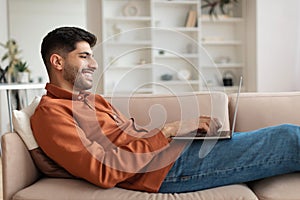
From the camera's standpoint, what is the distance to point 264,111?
2225 mm

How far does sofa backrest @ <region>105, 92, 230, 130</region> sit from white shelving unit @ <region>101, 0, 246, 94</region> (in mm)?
2884

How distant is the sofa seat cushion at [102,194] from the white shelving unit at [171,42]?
3558 mm

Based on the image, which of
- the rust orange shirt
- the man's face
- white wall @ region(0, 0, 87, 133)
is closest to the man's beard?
the man's face

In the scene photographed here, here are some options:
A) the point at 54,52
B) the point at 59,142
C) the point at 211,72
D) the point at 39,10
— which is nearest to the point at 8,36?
the point at 39,10

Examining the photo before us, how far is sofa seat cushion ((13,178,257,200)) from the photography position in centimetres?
154

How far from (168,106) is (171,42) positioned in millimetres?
3495

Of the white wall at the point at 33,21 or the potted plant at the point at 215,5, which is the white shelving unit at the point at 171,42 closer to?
the potted plant at the point at 215,5

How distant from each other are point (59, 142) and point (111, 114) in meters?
0.39

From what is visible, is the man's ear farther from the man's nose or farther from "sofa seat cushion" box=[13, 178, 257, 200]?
"sofa seat cushion" box=[13, 178, 257, 200]

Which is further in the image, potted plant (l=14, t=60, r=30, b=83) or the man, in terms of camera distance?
potted plant (l=14, t=60, r=30, b=83)

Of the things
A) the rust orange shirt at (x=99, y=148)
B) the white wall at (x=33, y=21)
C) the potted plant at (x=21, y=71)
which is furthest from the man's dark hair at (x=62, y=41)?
the white wall at (x=33, y=21)

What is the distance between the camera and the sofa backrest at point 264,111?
2209 millimetres

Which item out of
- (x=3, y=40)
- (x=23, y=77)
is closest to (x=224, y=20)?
(x=23, y=77)

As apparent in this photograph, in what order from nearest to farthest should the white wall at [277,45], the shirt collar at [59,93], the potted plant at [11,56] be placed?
the shirt collar at [59,93]
the potted plant at [11,56]
the white wall at [277,45]
